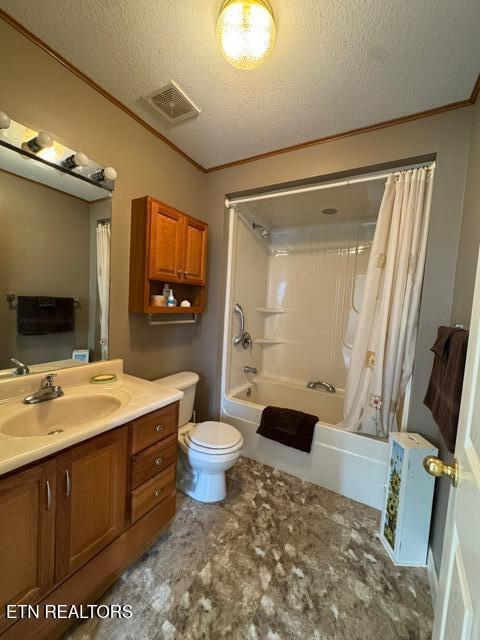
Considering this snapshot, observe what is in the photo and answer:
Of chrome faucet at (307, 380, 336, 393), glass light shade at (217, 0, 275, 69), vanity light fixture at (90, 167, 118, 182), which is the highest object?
glass light shade at (217, 0, 275, 69)

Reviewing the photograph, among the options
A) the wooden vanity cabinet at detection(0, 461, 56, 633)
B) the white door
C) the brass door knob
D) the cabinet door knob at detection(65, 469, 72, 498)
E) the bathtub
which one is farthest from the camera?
the bathtub

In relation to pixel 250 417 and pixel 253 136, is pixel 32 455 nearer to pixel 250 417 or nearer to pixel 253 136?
pixel 250 417

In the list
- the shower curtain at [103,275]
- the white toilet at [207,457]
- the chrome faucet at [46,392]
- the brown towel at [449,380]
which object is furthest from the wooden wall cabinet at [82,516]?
the brown towel at [449,380]

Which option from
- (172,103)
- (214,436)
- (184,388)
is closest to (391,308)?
(214,436)

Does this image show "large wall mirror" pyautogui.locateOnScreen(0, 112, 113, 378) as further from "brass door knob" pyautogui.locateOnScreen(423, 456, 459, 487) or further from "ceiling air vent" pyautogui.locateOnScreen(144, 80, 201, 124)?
"brass door knob" pyautogui.locateOnScreen(423, 456, 459, 487)

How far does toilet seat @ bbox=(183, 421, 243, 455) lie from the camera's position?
1.59 m

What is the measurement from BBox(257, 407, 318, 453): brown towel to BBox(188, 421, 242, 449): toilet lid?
1.12ft

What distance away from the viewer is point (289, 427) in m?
1.92

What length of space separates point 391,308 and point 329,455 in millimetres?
1115

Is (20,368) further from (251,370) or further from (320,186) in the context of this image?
(320,186)

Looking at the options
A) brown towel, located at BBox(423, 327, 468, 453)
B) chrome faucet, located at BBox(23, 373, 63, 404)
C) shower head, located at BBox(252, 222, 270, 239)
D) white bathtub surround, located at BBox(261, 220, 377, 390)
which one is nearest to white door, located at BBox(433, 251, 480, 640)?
brown towel, located at BBox(423, 327, 468, 453)

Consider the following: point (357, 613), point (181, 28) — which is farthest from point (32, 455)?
point (181, 28)

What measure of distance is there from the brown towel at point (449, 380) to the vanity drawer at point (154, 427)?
1.22m

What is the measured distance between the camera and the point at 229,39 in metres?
1.02
